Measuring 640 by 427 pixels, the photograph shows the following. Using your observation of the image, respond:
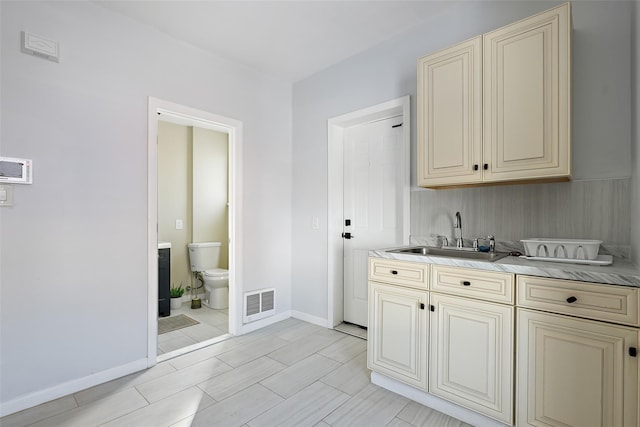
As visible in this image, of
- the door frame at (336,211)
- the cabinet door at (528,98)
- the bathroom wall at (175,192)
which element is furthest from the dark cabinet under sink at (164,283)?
the cabinet door at (528,98)

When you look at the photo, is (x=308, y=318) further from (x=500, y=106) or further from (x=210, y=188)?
(x=500, y=106)

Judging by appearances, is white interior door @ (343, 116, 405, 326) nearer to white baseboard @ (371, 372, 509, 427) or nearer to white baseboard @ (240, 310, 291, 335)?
white baseboard @ (240, 310, 291, 335)

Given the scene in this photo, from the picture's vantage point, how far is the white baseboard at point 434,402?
170 cm

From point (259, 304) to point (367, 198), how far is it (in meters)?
1.59

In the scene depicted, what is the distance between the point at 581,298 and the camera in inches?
54.2

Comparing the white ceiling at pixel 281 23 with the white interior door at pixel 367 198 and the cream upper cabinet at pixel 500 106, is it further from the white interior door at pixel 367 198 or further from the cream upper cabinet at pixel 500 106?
the white interior door at pixel 367 198

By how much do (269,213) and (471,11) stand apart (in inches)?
99.4

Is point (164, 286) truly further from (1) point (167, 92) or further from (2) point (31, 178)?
(1) point (167, 92)

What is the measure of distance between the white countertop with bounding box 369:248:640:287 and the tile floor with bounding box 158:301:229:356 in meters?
2.31

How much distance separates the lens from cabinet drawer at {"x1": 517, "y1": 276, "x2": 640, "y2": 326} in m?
1.28

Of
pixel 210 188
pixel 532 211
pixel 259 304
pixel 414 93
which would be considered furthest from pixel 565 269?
pixel 210 188

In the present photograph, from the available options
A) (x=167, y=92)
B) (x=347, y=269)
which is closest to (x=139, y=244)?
(x=167, y=92)

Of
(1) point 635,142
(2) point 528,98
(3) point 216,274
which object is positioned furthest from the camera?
(3) point 216,274

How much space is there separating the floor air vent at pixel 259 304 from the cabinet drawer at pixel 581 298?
2.41m
